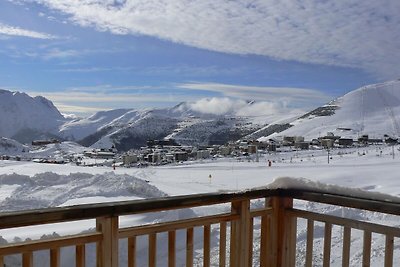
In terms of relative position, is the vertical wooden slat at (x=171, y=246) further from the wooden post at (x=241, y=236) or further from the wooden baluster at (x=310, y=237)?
the wooden baluster at (x=310, y=237)

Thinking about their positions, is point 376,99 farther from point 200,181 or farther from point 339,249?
point 339,249

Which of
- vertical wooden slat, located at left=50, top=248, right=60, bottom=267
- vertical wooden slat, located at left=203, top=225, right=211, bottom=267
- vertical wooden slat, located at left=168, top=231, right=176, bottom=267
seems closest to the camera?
vertical wooden slat, located at left=50, top=248, right=60, bottom=267

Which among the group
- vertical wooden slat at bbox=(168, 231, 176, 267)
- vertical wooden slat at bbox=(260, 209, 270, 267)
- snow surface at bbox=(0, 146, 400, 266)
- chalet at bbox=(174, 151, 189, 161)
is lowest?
chalet at bbox=(174, 151, 189, 161)

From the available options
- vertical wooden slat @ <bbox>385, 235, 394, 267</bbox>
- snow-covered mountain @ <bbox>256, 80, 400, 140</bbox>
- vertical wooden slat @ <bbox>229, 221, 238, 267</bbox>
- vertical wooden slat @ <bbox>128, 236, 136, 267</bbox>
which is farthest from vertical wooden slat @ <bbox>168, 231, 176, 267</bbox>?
snow-covered mountain @ <bbox>256, 80, 400, 140</bbox>

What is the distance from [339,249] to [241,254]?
5285mm

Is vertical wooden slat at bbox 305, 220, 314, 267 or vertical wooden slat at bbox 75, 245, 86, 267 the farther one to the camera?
vertical wooden slat at bbox 305, 220, 314, 267

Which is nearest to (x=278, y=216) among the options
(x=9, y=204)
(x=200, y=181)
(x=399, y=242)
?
(x=399, y=242)

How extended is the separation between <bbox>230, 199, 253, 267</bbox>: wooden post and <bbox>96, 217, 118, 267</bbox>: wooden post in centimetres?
99

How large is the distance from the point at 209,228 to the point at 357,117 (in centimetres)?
10837

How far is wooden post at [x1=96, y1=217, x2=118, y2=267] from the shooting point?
2629 millimetres

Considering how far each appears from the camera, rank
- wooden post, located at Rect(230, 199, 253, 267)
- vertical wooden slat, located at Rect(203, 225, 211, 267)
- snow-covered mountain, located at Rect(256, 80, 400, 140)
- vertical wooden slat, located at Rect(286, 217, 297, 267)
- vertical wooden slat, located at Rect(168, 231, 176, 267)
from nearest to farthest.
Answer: vertical wooden slat, located at Rect(168, 231, 176, 267) < vertical wooden slat, located at Rect(203, 225, 211, 267) < wooden post, located at Rect(230, 199, 253, 267) < vertical wooden slat, located at Rect(286, 217, 297, 267) < snow-covered mountain, located at Rect(256, 80, 400, 140)

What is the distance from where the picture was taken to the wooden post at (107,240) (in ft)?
8.63

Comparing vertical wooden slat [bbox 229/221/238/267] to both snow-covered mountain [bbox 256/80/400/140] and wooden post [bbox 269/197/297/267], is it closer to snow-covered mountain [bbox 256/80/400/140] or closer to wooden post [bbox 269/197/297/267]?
wooden post [bbox 269/197/297/267]

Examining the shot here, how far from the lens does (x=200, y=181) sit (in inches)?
686
